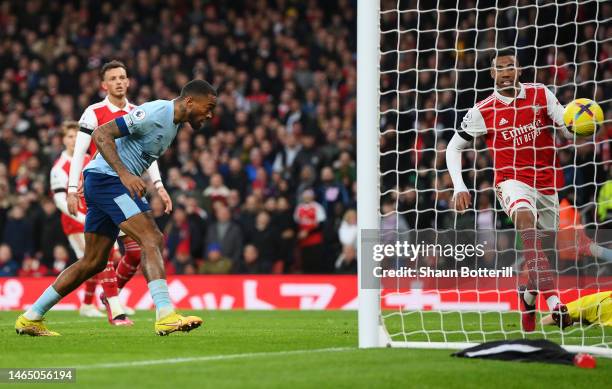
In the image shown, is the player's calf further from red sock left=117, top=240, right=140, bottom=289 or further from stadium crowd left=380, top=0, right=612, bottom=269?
red sock left=117, top=240, right=140, bottom=289

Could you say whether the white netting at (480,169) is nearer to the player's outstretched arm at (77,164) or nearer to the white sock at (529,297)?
the white sock at (529,297)

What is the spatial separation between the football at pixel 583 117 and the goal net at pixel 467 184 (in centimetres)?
19

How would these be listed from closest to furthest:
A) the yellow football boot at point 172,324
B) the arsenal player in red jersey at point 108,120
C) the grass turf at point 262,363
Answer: the grass turf at point 262,363 < the yellow football boot at point 172,324 < the arsenal player in red jersey at point 108,120

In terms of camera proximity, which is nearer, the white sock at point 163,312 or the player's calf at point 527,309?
the white sock at point 163,312

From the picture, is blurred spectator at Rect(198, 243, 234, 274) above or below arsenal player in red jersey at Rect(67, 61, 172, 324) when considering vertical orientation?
below

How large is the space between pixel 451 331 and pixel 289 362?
124 inches

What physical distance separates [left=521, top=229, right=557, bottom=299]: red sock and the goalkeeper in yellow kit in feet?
0.88

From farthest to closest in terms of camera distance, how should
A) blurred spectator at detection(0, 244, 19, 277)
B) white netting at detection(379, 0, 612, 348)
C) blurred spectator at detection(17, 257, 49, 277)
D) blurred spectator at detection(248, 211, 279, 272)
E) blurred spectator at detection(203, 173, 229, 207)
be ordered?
1. blurred spectator at detection(203, 173, 229, 207)
2. blurred spectator at detection(0, 244, 19, 277)
3. blurred spectator at detection(17, 257, 49, 277)
4. blurred spectator at detection(248, 211, 279, 272)
5. white netting at detection(379, 0, 612, 348)

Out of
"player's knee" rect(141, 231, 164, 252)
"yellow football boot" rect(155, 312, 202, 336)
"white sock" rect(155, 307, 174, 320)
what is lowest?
"yellow football boot" rect(155, 312, 202, 336)

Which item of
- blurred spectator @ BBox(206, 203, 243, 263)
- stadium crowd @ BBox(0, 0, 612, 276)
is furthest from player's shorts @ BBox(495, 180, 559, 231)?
blurred spectator @ BBox(206, 203, 243, 263)

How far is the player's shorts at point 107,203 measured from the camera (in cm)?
844

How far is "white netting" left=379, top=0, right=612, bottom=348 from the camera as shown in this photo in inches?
422

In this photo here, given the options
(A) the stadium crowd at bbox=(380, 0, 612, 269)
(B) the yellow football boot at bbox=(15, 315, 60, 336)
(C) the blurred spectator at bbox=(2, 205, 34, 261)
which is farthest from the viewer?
(C) the blurred spectator at bbox=(2, 205, 34, 261)

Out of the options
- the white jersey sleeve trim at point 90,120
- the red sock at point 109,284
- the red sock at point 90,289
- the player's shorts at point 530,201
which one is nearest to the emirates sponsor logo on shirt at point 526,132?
the player's shorts at point 530,201
